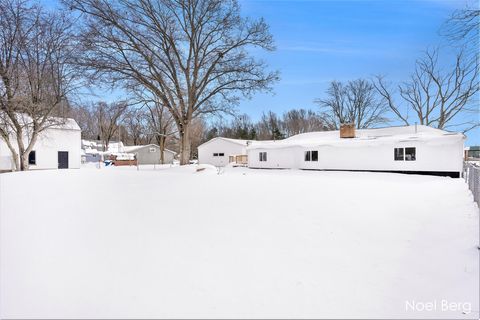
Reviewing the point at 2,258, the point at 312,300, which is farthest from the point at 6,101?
the point at 312,300

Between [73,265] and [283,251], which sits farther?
[283,251]

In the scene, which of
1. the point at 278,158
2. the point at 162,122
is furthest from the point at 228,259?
the point at 162,122

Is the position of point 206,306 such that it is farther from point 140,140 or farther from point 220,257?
point 140,140

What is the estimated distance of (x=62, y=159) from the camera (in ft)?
89.5

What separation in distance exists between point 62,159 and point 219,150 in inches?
782

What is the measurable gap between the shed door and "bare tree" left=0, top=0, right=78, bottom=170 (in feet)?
19.5

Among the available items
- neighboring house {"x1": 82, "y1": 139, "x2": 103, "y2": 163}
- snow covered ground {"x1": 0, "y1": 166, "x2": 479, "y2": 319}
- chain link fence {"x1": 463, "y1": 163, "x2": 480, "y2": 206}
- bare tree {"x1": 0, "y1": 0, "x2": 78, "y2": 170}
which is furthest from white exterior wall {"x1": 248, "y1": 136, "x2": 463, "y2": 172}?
neighboring house {"x1": 82, "y1": 139, "x2": 103, "y2": 163}

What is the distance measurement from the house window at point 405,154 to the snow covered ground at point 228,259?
15153mm

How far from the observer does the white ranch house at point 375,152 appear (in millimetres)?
19188

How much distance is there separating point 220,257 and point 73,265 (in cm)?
190

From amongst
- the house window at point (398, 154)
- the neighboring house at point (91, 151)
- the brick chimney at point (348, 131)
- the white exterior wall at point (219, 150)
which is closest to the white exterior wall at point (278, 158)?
the brick chimney at point (348, 131)

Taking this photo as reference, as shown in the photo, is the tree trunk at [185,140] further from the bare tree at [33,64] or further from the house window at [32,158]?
the house window at [32,158]

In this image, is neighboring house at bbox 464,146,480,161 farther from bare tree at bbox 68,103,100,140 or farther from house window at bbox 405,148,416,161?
bare tree at bbox 68,103,100,140

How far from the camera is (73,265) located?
12.0 feet
